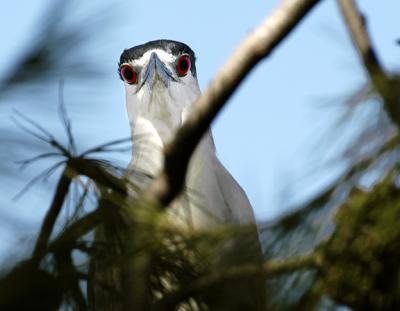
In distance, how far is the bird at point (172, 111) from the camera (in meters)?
3.53

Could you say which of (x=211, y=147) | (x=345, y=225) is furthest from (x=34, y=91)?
(x=211, y=147)

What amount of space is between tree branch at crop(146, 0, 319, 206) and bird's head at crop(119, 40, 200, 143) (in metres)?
2.24

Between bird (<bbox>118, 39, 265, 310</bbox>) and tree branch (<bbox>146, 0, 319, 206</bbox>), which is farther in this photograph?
bird (<bbox>118, 39, 265, 310</bbox>)

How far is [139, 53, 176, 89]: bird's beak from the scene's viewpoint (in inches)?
166

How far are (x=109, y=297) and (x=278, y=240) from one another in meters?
0.51

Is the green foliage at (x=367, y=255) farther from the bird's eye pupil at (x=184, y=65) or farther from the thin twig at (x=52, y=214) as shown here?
the bird's eye pupil at (x=184, y=65)

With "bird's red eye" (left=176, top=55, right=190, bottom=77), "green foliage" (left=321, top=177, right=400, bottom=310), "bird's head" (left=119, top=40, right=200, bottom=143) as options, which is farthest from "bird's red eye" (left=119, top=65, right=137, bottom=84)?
"green foliage" (left=321, top=177, right=400, bottom=310)

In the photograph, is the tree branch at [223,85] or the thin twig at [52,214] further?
the thin twig at [52,214]

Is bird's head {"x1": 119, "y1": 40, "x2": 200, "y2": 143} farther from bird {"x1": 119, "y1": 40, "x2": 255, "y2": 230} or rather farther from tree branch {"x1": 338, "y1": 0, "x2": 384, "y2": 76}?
tree branch {"x1": 338, "y1": 0, "x2": 384, "y2": 76}

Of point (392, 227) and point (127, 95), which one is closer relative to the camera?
point (392, 227)

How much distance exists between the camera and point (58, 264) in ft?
5.88

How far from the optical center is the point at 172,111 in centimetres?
400

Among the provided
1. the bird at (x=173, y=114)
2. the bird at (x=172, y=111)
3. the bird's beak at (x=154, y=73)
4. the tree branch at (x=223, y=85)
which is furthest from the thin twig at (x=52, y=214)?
the bird's beak at (x=154, y=73)

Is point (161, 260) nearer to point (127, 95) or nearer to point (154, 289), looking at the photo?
point (154, 289)
